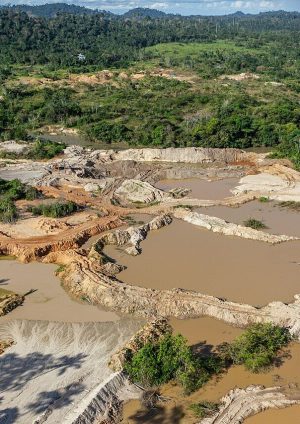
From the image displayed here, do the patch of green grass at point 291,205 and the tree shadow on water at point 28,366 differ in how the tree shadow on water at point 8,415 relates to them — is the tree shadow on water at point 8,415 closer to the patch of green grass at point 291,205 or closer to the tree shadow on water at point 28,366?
the tree shadow on water at point 28,366

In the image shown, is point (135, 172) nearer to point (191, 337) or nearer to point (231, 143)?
point (231, 143)

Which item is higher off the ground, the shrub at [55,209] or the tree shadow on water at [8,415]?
the shrub at [55,209]

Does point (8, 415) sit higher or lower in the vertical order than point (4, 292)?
lower

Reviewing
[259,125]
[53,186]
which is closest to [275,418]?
[53,186]

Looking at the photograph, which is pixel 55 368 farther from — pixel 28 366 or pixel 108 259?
pixel 108 259

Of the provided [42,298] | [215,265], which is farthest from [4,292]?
[215,265]

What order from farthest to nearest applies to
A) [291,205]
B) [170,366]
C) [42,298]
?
[291,205] → [42,298] → [170,366]

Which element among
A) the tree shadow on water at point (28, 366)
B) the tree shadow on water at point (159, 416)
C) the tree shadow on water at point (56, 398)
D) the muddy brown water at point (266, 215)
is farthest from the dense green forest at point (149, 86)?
the tree shadow on water at point (56, 398)
